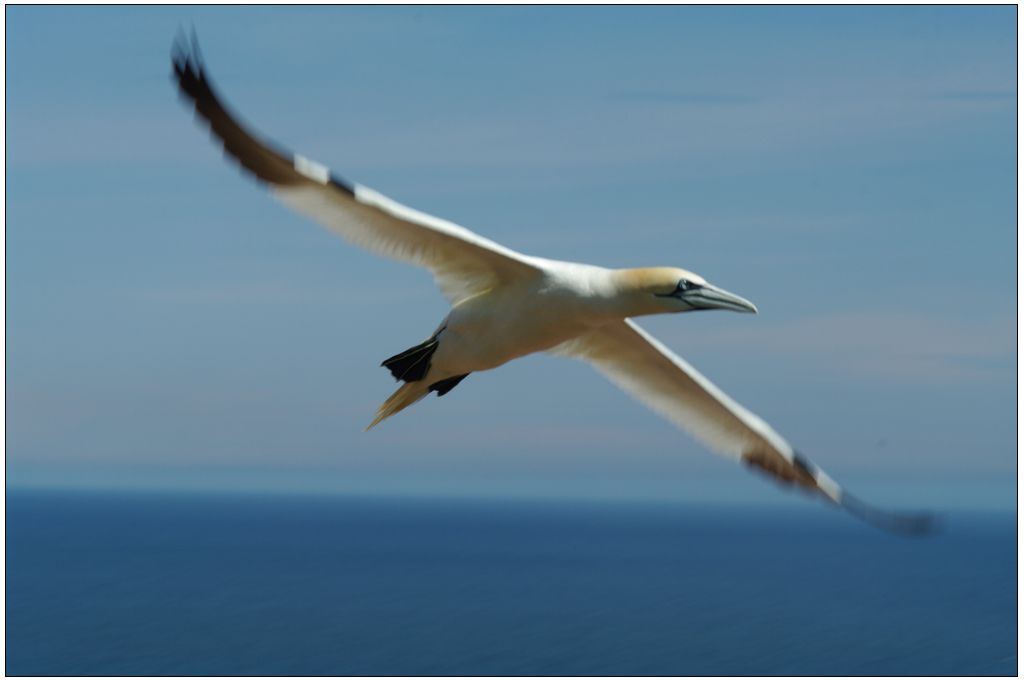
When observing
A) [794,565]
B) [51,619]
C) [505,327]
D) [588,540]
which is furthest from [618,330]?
[588,540]

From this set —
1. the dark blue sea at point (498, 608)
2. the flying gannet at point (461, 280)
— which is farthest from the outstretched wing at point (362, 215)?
the dark blue sea at point (498, 608)

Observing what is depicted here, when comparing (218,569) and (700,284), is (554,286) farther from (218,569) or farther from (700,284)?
(218,569)

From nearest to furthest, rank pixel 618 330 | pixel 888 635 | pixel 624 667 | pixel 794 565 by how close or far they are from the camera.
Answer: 1. pixel 618 330
2. pixel 624 667
3. pixel 888 635
4. pixel 794 565

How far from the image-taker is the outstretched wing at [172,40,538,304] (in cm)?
1128

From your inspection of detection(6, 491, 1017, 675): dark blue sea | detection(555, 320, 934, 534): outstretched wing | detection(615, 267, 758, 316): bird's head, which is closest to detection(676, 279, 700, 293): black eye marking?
detection(615, 267, 758, 316): bird's head

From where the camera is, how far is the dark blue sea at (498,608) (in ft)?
280

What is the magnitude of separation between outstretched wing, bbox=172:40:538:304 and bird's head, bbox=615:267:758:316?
748mm

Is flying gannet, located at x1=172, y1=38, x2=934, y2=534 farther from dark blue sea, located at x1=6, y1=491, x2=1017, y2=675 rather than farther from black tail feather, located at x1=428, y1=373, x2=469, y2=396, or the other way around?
dark blue sea, located at x1=6, y1=491, x2=1017, y2=675

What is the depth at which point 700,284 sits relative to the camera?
11867mm

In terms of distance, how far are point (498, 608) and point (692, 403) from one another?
9146 cm

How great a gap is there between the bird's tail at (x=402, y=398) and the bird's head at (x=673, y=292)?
1919 mm

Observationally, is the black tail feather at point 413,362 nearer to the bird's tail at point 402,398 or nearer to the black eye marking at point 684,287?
the bird's tail at point 402,398

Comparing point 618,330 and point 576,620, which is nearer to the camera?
point 618,330

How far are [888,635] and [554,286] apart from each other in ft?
280
